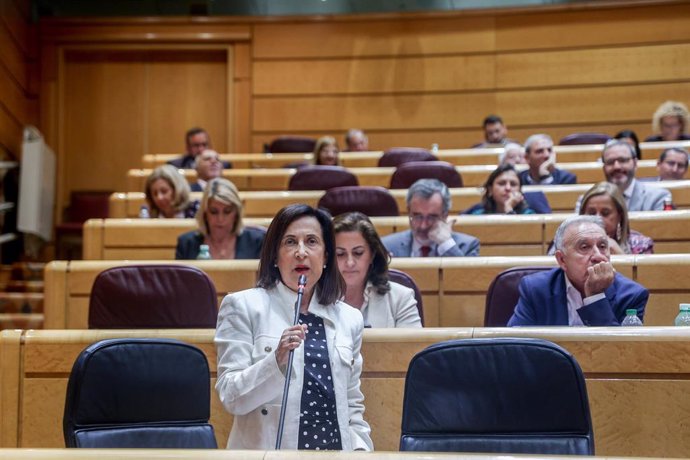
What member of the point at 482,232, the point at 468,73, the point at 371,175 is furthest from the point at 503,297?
the point at 468,73

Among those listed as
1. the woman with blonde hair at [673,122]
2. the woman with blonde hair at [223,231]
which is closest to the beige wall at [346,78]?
the woman with blonde hair at [673,122]

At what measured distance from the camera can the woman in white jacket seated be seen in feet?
10.7

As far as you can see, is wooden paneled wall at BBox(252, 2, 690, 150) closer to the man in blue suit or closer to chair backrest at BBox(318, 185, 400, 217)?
chair backrest at BBox(318, 185, 400, 217)

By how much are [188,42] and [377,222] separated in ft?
16.7

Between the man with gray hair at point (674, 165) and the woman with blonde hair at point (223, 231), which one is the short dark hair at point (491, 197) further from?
the woman with blonde hair at point (223, 231)

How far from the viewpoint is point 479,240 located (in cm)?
452

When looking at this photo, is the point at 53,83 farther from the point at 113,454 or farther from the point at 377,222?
the point at 113,454

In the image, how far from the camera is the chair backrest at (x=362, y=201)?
4.94 metres

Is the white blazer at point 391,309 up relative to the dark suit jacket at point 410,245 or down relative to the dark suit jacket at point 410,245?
down

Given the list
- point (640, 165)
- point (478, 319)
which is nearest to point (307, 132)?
point (640, 165)

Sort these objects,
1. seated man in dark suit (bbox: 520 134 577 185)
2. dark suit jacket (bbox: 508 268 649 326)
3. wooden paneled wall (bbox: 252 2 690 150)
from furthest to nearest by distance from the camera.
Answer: wooden paneled wall (bbox: 252 2 690 150), seated man in dark suit (bbox: 520 134 577 185), dark suit jacket (bbox: 508 268 649 326)

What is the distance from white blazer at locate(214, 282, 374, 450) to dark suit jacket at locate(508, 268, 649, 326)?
78 centimetres

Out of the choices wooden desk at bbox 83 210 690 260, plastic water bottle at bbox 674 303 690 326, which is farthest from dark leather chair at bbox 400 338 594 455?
wooden desk at bbox 83 210 690 260

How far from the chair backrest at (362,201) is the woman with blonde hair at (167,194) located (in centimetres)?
Answer: 71
